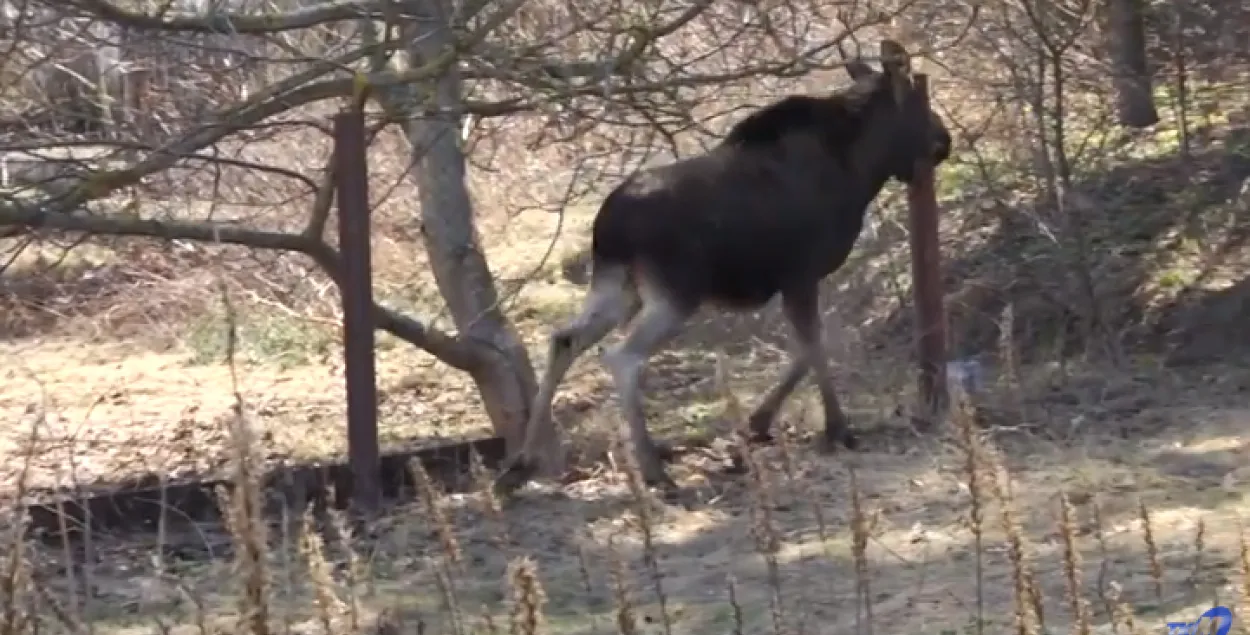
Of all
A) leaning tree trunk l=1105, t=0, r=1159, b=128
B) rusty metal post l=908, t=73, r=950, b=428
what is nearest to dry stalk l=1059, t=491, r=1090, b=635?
rusty metal post l=908, t=73, r=950, b=428

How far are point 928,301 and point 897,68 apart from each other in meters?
1.09

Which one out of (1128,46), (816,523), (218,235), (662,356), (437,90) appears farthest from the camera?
(662,356)

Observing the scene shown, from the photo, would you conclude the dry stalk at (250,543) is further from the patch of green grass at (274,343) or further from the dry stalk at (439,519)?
the patch of green grass at (274,343)

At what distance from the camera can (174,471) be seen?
8.83 meters

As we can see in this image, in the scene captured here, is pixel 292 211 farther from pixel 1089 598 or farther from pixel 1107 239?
pixel 1089 598

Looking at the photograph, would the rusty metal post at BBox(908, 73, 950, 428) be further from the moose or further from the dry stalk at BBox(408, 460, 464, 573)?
the dry stalk at BBox(408, 460, 464, 573)

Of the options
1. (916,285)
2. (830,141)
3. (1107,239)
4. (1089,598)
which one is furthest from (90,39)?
(1107,239)

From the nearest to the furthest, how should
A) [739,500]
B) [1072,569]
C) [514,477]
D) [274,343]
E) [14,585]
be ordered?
[14,585] → [1072,569] → [739,500] → [514,477] → [274,343]

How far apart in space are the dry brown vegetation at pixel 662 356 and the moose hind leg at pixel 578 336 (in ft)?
0.80

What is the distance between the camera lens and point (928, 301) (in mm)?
8609

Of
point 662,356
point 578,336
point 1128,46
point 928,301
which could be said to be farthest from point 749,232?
point 662,356

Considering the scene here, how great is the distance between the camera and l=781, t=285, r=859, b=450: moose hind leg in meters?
8.13

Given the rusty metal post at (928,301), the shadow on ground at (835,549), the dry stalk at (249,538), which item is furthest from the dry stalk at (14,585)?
the rusty metal post at (928,301)

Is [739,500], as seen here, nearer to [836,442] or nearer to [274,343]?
[836,442]
